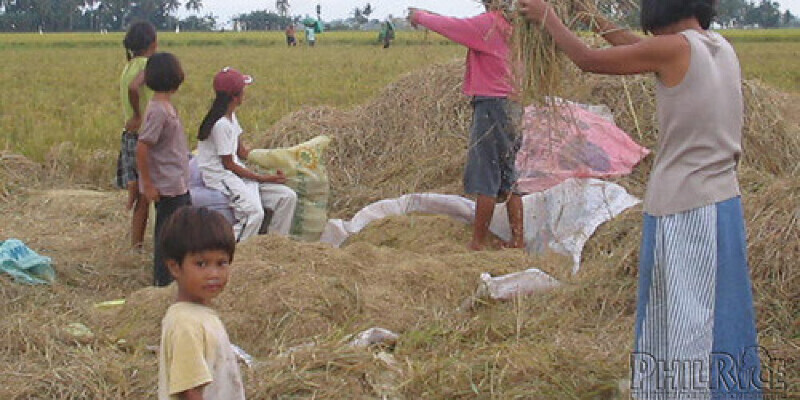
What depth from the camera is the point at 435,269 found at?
4.55 m

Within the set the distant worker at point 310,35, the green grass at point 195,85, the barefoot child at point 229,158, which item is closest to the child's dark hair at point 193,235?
the green grass at point 195,85

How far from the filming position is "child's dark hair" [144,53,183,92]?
469 centimetres

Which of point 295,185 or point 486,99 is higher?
point 486,99

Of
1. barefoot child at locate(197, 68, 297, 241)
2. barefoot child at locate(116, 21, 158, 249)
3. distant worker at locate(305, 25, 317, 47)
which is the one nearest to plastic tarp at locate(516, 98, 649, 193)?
barefoot child at locate(197, 68, 297, 241)

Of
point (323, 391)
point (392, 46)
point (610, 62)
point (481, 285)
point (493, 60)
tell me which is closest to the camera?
point (610, 62)

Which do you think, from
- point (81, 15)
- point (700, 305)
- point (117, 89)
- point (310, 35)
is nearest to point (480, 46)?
point (700, 305)

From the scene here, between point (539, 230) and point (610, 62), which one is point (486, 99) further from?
point (610, 62)

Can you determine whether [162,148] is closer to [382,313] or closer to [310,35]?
[382,313]

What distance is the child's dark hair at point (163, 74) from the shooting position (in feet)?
15.4

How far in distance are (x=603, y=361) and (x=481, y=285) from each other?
994 millimetres

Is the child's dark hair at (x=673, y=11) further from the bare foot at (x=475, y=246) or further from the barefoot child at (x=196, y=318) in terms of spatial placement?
the bare foot at (x=475, y=246)

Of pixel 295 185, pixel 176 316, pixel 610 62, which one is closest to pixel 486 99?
pixel 295 185

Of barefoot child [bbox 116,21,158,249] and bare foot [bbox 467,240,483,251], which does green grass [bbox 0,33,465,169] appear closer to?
bare foot [bbox 467,240,483,251]

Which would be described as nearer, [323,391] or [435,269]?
[323,391]
